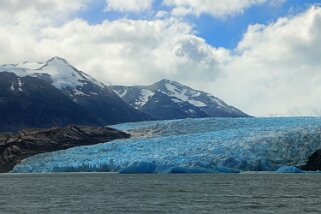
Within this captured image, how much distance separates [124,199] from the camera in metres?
37.5

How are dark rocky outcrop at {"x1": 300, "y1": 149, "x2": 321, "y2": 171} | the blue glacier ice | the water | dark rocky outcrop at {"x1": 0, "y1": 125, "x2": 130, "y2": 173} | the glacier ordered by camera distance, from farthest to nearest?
dark rocky outcrop at {"x1": 0, "y1": 125, "x2": 130, "y2": 173} < dark rocky outcrop at {"x1": 300, "y1": 149, "x2": 321, "y2": 171} < the glacier < the blue glacier ice < the water

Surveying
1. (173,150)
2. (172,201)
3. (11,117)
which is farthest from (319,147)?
(11,117)

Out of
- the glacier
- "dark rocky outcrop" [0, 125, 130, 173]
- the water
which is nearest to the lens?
the water

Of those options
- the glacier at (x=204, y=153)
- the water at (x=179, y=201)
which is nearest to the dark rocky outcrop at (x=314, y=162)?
the glacier at (x=204, y=153)

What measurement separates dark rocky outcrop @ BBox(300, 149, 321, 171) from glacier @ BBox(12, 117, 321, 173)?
1.91ft

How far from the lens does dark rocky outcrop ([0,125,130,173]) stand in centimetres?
9444

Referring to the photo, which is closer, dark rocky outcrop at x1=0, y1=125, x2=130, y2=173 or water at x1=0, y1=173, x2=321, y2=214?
water at x1=0, y1=173, x2=321, y2=214

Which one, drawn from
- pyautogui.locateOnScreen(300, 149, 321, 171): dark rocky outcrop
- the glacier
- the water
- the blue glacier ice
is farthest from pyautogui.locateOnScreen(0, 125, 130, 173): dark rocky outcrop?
the water

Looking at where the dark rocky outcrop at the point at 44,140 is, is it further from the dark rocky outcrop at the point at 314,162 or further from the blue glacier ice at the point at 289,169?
the dark rocky outcrop at the point at 314,162

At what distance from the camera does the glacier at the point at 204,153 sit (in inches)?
2552

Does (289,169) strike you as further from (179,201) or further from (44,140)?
(44,140)

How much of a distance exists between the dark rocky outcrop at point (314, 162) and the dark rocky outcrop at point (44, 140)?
37.7 meters

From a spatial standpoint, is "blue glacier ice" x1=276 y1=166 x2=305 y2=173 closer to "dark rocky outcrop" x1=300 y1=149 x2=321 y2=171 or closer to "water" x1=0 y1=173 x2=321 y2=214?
"dark rocky outcrop" x1=300 y1=149 x2=321 y2=171

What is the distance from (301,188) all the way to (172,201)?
14199 mm
